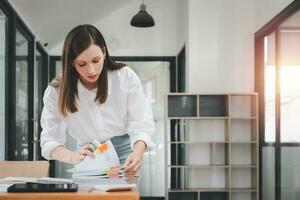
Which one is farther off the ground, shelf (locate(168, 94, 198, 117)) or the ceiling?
the ceiling

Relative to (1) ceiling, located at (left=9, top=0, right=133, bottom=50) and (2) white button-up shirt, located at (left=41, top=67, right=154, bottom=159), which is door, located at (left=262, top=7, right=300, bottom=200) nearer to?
(1) ceiling, located at (left=9, top=0, right=133, bottom=50)

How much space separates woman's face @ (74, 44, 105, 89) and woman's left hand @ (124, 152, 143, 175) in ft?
0.97

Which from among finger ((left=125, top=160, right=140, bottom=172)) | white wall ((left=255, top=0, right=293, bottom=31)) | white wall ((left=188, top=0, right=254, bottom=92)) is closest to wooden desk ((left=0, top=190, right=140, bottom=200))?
finger ((left=125, top=160, right=140, bottom=172))

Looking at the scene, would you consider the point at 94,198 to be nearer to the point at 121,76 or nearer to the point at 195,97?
the point at 121,76

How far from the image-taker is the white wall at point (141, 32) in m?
6.25

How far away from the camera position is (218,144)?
502cm

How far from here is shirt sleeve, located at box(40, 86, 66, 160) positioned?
1.67 meters

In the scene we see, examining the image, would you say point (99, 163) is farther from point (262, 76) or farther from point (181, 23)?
point (181, 23)

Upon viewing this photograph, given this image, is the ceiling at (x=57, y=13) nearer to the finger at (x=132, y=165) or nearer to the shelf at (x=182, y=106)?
the shelf at (x=182, y=106)

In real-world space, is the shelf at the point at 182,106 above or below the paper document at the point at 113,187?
above

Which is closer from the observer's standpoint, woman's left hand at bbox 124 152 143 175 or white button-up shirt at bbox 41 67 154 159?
woman's left hand at bbox 124 152 143 175

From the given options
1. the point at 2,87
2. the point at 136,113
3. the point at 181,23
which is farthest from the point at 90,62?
the point at 181,23

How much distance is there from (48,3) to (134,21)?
3.36 ft

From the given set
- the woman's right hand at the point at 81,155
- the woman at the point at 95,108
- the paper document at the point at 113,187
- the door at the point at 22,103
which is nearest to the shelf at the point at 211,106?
the door at the point at 22,103
